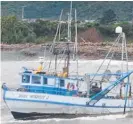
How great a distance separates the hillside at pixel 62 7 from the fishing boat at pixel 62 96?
7883 centimetres

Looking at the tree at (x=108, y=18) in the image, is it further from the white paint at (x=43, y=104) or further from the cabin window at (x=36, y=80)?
the cabin window at (x=36, y=80)

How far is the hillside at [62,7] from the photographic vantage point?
110787mm

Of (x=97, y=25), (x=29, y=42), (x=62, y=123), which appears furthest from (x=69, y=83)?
(x=97, y=25)

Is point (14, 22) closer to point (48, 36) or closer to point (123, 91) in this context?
point (48, 36)

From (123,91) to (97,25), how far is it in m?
53.2

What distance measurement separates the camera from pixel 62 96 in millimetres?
28828

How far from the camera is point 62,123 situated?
2822cm

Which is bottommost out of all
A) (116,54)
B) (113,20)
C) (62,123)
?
(62,123)

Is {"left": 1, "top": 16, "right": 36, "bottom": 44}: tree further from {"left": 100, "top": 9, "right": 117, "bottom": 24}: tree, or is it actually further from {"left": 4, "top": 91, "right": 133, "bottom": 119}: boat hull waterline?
{"left": 4, "top": 91, "right": 133, "bottom": 119}: boat hull waterline

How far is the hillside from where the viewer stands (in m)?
111

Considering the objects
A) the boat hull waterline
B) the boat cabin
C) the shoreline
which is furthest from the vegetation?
the boat hull waterline

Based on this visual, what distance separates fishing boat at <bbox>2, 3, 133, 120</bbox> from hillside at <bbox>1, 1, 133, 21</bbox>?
259 ft

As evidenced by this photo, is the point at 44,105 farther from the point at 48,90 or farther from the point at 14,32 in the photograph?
the point at 14,32

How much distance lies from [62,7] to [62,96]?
8163cm
